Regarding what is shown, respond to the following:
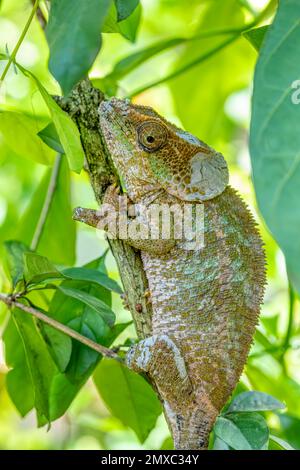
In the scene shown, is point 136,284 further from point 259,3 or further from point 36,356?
point 259,3

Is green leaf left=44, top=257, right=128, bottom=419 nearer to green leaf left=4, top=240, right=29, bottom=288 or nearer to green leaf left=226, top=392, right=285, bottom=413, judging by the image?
green leaf left=4, top=240, right=29, bottom=288

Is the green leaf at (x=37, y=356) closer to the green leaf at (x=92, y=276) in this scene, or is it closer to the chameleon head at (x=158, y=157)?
the green leaf at (x=92, y=276)

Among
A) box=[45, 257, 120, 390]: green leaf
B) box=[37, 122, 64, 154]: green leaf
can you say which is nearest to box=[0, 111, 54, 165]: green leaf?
box=[37, 122, 64, 154]: green leaf

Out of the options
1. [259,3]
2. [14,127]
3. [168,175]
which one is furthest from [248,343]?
[259,3]

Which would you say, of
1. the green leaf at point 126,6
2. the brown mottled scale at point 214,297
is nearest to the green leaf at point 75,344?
the brown mottled scale at point 214,297

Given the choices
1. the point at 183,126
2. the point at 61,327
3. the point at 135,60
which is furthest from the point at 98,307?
the point at 183,126
